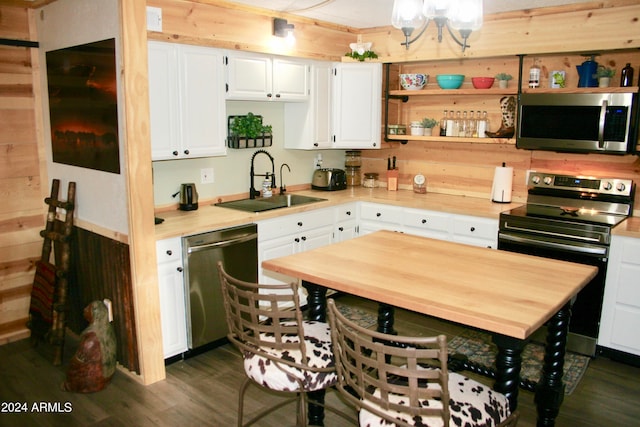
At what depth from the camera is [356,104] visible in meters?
4.77

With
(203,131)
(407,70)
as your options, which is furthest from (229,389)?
(407,70)

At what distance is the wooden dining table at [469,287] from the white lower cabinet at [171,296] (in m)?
1.02

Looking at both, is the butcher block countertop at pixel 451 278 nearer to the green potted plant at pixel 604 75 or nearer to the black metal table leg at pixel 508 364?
the black metal table leg at pixel 508 364

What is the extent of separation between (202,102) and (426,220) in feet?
6.49

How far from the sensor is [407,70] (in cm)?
502

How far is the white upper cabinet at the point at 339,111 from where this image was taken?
4625mm

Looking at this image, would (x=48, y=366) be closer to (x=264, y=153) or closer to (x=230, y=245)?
(x=230, y=245)

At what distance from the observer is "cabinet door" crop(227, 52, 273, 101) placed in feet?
12.7

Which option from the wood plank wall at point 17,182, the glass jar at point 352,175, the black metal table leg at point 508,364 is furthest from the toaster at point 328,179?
the black metal table leg at point 508,364

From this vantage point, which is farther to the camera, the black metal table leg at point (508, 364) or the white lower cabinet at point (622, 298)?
the white lower cabinet at point (622, 298)

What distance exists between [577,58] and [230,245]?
2926 millimetres

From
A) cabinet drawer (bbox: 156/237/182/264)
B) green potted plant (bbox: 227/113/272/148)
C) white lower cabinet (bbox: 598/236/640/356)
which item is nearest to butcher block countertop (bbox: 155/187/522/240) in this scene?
cabinet drawer (bbox: 156/237/182/264)

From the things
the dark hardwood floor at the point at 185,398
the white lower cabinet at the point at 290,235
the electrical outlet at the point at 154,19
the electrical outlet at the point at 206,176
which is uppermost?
the electrical outlet at the point at 154,19

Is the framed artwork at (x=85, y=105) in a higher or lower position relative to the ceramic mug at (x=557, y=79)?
lower
